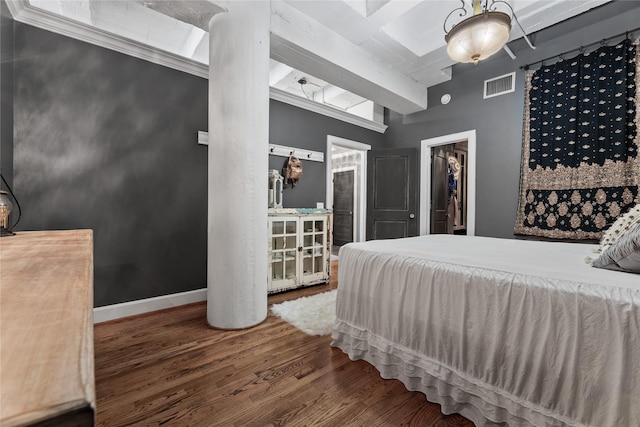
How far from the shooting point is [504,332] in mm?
1213

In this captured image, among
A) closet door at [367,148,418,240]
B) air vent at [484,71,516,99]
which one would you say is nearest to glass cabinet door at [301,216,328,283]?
closet door at [367,148,418,240]

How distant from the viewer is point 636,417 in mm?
923

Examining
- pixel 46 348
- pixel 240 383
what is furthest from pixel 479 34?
pixel 240 383

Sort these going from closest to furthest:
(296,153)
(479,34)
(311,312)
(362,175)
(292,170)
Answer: (479,34)
(311,312)
(292,170)
(296,153)
(362,175)

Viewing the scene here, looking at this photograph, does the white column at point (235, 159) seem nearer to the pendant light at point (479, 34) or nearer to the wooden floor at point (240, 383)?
the wooden floor at point (240, 383)

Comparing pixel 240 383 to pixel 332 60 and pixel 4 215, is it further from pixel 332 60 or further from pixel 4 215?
pixel 332 60

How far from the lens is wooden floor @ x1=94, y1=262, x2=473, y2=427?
1339mm

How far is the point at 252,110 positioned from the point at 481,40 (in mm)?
1773

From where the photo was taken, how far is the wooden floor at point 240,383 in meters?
1.34

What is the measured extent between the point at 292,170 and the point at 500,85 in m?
2.90

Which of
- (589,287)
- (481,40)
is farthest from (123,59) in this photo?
(589,287)

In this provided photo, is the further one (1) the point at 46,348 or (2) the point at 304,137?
(2) the point at 304,137

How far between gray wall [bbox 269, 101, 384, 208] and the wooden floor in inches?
82.8

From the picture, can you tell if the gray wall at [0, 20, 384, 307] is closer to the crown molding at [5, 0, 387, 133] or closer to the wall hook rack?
the crown molding at [5, 0, 387, 133]
